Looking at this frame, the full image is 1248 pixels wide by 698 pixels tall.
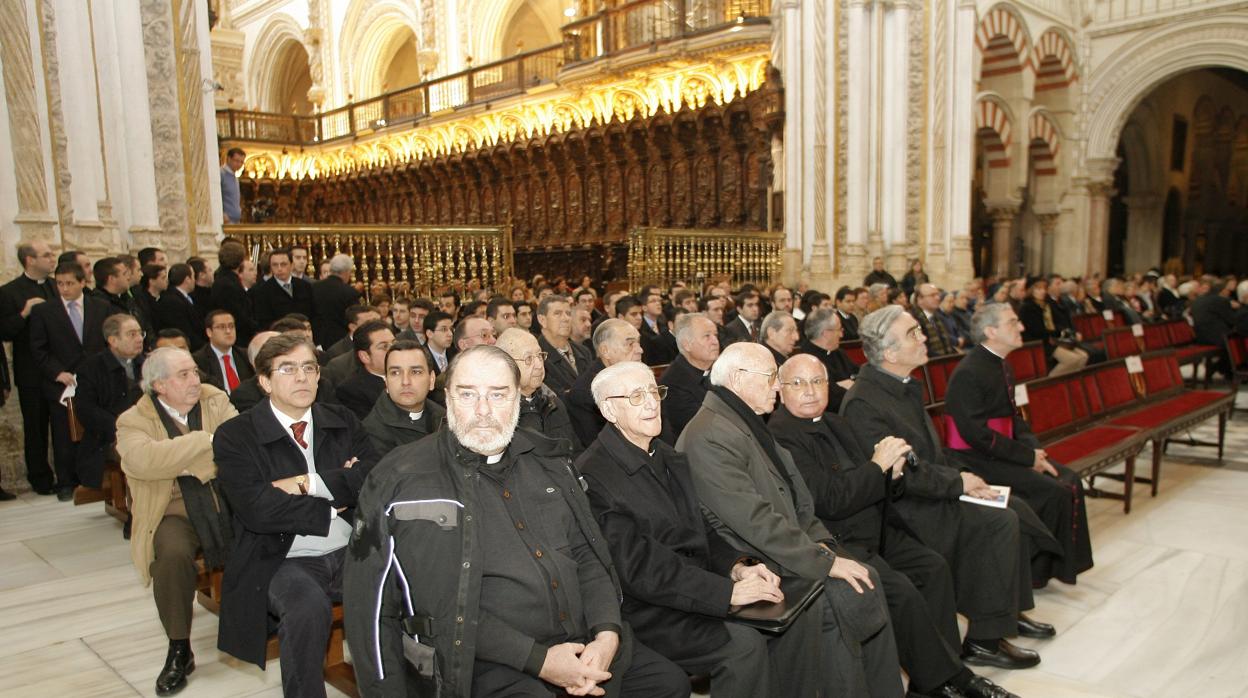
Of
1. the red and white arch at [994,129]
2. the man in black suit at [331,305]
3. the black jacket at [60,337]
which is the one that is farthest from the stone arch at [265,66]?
the black jacket at [60,337]

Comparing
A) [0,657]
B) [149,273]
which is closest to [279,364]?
[0,657]

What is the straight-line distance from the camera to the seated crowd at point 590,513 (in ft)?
6.68

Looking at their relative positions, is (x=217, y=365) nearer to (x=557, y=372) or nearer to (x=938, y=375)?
(x=557, y=372)

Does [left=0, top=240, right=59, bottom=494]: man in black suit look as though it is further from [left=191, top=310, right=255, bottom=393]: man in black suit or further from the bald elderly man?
the bald elderly man

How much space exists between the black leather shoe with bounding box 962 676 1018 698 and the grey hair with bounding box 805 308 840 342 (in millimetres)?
2347

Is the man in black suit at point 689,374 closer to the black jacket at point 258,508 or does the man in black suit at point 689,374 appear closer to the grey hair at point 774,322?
the grey hair at point 774,322

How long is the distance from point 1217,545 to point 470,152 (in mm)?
15027

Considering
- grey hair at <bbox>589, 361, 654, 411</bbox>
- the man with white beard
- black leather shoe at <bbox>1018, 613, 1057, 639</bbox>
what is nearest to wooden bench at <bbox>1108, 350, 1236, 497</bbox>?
black leather shoe at <bbox>1018, 613, 1057, 639</bbox>

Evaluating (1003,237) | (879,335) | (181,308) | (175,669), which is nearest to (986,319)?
(879,335)

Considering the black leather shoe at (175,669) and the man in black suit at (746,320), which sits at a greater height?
the man in black suit at (746,320)

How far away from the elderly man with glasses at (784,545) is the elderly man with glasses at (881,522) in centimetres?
19

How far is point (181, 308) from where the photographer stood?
539 centimetres

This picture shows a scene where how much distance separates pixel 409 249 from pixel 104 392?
5.61 m

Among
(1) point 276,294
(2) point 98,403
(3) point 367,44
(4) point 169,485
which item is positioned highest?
(3) point 367,44
